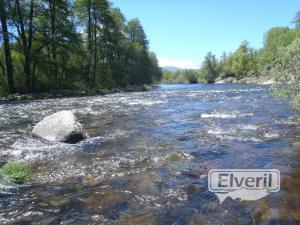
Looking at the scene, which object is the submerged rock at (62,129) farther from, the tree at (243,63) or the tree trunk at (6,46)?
the tree at (243,63)

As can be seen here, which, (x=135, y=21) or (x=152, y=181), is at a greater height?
(x=135, y=21)

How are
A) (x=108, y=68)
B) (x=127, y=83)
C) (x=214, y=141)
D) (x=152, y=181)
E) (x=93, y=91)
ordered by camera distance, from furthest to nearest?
1. (x=127, y=83)
2. (x=108, y=68)
3. (x=93, y=91)
4. (x=214, y=141)
5. (x=152, y=181)

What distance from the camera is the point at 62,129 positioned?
1233 cm

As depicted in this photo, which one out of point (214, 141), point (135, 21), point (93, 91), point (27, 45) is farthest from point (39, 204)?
point (135, 21)

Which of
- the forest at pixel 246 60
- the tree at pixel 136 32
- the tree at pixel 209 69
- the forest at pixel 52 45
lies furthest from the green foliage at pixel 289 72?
the tree at pixel 209 69

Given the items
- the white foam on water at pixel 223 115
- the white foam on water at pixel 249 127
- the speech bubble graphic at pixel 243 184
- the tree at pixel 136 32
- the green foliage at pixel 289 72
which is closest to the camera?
the speech bubble graphic at pixel 243 184

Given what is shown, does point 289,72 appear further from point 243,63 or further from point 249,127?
point 243,63

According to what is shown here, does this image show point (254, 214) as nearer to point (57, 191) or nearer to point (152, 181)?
point (152, 181)

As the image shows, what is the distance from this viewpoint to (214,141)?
38.2ft

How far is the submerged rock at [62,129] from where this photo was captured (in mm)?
12109

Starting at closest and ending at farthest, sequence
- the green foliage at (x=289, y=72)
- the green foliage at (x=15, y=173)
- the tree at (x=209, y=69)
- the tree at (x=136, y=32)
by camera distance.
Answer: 1. the green foliage at (x=15, y=173)
2. the green foliage at (x=289, y=72)
3. the tree at (x=136, y=32)
4. the tree at (x=209, y=69)

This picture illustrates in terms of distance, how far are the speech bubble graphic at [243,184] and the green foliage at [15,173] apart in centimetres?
402

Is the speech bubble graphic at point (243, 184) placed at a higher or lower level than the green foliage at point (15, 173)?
higher

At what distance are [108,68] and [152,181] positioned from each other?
52.3 m
